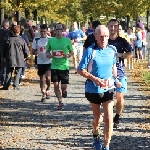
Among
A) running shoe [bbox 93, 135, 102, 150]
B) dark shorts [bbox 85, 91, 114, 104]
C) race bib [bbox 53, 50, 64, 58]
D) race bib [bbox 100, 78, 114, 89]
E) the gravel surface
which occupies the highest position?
race bib [bbox 53, 50, 64, 58]

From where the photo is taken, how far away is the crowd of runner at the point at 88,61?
778cm

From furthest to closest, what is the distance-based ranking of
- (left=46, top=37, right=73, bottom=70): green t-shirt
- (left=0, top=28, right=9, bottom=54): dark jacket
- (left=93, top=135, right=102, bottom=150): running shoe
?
(left=0, top=28, right=9, bottom=54): dark jacket → (left=46, top=37, right=73, bottom=70): green t-shirt → (left=93, top=135, right=102, bottom=150): running shoe

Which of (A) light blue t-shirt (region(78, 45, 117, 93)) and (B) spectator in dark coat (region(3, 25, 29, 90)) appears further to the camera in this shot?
(B) spectator in dark coat (region(3, 25, 29, 90))

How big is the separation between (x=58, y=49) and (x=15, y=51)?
3.97 m

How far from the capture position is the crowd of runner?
25.5 ft

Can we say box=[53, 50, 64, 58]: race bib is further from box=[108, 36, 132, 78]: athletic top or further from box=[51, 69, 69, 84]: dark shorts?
box=[108, 36, 132, 78]: athletic top

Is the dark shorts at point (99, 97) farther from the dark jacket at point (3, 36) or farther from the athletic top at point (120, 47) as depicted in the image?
the dark jacket at point (3, 36)

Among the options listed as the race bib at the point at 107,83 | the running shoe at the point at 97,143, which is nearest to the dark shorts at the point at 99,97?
the race bib at the point at 107,83

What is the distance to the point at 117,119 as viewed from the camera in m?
10.4

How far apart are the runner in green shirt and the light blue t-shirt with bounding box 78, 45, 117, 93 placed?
4307 millimetres

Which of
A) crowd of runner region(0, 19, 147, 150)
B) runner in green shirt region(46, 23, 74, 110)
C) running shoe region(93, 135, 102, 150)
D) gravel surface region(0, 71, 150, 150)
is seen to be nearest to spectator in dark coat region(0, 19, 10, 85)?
crowd of runner region(0, 19, 147, 150)

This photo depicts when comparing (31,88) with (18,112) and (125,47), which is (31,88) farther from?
(125,47)

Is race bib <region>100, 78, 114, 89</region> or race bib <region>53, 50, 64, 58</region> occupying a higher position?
race bib <region>53, 50, 64, 58</region>

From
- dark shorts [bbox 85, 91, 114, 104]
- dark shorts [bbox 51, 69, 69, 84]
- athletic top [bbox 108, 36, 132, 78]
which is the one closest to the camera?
dark shorts [bbox 85, 91, 114, 104]
